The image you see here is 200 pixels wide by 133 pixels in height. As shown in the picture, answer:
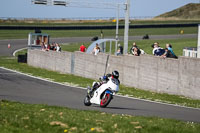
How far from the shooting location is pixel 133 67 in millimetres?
25391

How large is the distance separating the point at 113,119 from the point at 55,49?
83.8 ft

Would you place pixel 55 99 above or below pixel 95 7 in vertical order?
below

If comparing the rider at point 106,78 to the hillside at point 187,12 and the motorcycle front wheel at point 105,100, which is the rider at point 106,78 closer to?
the motorcycle front wheel at point 105,100

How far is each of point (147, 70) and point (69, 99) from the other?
19.9 feet

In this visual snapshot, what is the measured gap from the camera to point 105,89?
15477 mm

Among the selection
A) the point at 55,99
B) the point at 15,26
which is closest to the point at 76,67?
the point at 55,99

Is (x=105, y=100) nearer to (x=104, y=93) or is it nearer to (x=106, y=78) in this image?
(x=104, y=93)

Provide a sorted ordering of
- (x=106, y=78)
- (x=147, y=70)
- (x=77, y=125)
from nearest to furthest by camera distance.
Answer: (x=77, y=125) < (x=106, y=78) < (x=147, y=70)

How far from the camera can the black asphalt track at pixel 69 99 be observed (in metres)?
15.5

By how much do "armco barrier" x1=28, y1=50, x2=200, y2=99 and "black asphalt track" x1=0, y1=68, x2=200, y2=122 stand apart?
2.73 m

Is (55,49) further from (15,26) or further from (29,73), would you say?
(15,26)

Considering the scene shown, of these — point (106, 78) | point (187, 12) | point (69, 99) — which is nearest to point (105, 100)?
point (106, 78)

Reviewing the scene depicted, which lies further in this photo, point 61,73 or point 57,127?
point 61,73

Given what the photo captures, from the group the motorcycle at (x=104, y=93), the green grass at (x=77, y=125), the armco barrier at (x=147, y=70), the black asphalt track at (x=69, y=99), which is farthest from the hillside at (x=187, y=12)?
the green grass at (x=77, y=125)
